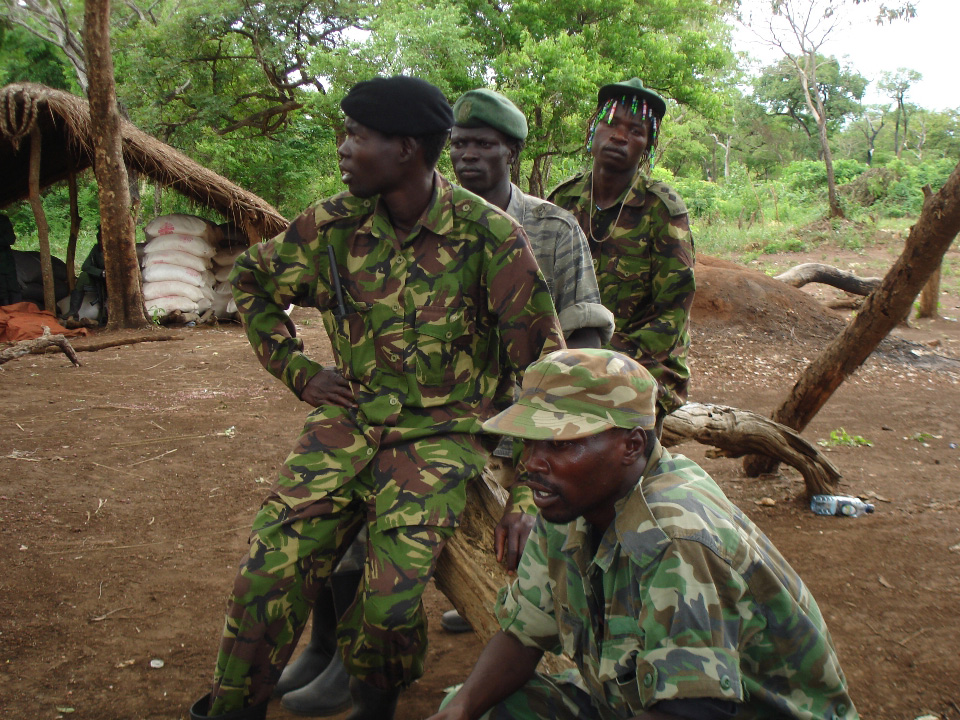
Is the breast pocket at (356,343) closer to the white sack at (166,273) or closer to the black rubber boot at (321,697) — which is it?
the black rubber boot at (321,697)

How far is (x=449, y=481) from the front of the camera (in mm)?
2480

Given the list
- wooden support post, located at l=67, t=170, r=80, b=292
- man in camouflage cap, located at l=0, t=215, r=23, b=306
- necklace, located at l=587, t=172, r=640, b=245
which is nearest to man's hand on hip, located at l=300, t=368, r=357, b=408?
necklace, located at l=587, t=172, r=640, b=245

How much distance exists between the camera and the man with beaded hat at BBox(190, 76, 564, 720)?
7.63 ft

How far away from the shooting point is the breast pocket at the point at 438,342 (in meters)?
2.60

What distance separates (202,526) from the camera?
450 cm

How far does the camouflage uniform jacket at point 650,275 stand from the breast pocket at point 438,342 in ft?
3.32

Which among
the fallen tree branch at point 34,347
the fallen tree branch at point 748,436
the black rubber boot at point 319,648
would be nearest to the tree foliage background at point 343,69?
the fallen tree branch at point 34,347

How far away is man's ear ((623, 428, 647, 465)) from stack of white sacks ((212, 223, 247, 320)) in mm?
11072

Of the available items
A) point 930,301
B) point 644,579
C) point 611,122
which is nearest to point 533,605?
point 644,579

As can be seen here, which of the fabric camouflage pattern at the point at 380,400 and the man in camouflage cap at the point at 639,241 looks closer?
the fabric camouflage pattern at the point at 380,400

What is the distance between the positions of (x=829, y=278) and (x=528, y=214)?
930 centimetres

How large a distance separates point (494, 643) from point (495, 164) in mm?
1760

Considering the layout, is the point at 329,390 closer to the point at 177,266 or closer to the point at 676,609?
the point at 676,609

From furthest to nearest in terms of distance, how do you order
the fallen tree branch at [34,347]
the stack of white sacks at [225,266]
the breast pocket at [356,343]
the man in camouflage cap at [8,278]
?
the stack of white sacks at [225,266], the man in camouflage cap at [8,278], the fallen tree branch at [34,347], the breast pocket at [356,343]
